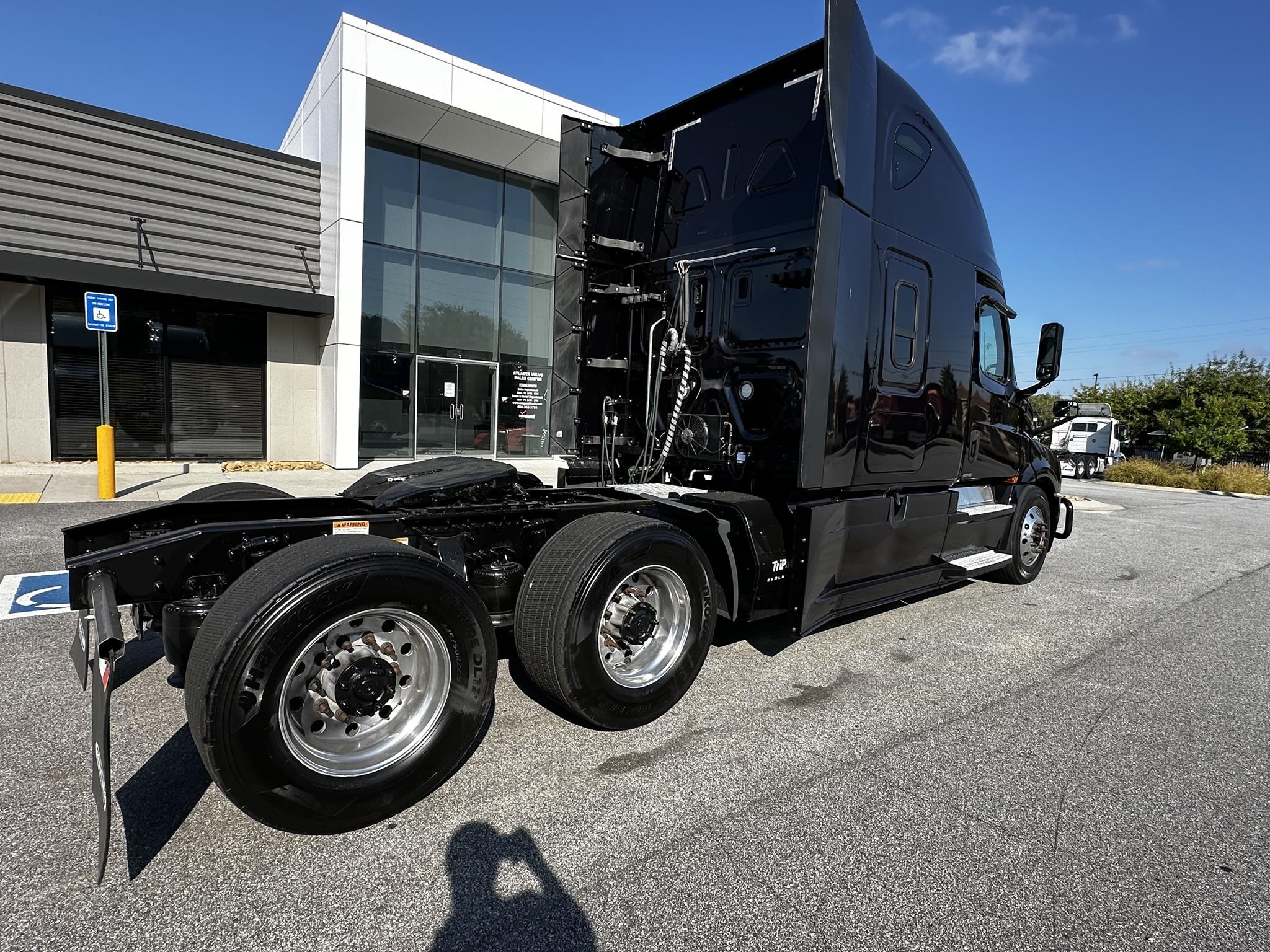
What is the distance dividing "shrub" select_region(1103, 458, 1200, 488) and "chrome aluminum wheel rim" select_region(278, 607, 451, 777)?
97.8 feet

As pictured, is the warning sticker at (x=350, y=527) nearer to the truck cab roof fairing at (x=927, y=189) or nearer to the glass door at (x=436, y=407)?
the truck cab roof fairing at (x=927, y=189)

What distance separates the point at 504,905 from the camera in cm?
211

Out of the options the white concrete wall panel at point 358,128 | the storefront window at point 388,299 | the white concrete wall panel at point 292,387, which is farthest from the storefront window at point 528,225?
the white concrete wall panel at point 292,387

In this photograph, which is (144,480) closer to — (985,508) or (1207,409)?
(985,508)

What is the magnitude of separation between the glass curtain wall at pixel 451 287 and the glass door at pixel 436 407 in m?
0.06

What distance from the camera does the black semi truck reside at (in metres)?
2.44

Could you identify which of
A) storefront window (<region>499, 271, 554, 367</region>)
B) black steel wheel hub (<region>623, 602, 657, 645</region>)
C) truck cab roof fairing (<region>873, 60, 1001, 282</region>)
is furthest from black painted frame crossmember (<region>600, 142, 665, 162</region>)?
storefront window (<region>499, 271, 554, 367</region>)

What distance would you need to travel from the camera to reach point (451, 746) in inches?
106

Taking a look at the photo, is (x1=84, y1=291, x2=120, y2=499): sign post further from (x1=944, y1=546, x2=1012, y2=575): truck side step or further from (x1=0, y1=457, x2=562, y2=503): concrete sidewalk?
(x1=944, y1=546, x2=1012, y2=575): truck side step

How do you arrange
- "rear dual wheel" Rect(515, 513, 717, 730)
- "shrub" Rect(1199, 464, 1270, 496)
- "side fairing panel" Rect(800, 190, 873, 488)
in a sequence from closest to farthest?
"rear dual wheel" Rect(515, 513, 717, 730) < "side fairing panel" Rect(800, 190, 873, 488) < "shrub" Rect(1199, 464, 1270, 496)

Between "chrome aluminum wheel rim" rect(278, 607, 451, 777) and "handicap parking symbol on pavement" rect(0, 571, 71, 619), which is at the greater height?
"chrome aluminum wheel rim" rect(278, 607, 451, 777)

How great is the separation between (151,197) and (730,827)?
15.3 m

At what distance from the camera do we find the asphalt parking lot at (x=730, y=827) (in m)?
2.05

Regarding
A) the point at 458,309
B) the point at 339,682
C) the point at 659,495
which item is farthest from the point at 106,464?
the point at 339,682
